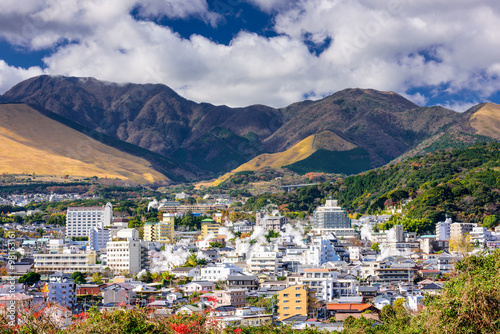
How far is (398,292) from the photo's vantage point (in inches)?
1945

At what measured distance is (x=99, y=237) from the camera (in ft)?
282

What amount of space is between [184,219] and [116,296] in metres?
49.7

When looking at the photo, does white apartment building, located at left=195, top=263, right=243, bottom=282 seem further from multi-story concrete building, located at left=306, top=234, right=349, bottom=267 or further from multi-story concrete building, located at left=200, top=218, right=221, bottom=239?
multi-story concrete building, located at left=200, top=218, right=221, bottom=239

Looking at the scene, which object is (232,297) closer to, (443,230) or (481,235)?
(481,235)

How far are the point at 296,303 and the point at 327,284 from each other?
6039 millimetres

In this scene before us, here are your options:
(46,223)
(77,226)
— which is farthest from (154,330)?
(46,223)

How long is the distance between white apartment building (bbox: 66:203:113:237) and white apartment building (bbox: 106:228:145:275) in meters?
31.0

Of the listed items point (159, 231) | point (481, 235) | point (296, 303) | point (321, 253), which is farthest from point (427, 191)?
point (296, 303)

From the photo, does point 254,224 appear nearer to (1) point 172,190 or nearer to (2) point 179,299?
(2) point 179,299

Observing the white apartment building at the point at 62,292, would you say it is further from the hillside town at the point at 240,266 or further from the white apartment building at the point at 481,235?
the white apartment building at the point at 481,235

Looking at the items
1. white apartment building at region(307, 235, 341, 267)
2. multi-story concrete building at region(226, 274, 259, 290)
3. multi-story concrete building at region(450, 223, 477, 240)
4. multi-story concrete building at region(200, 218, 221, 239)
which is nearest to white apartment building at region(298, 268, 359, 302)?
multi-story concrete building at region(226, 274, 259, 290)

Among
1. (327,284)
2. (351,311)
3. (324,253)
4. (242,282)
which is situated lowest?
(351,311)

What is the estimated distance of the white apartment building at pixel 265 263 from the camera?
60.9 meters

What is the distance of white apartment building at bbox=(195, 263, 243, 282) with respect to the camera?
58.1m
